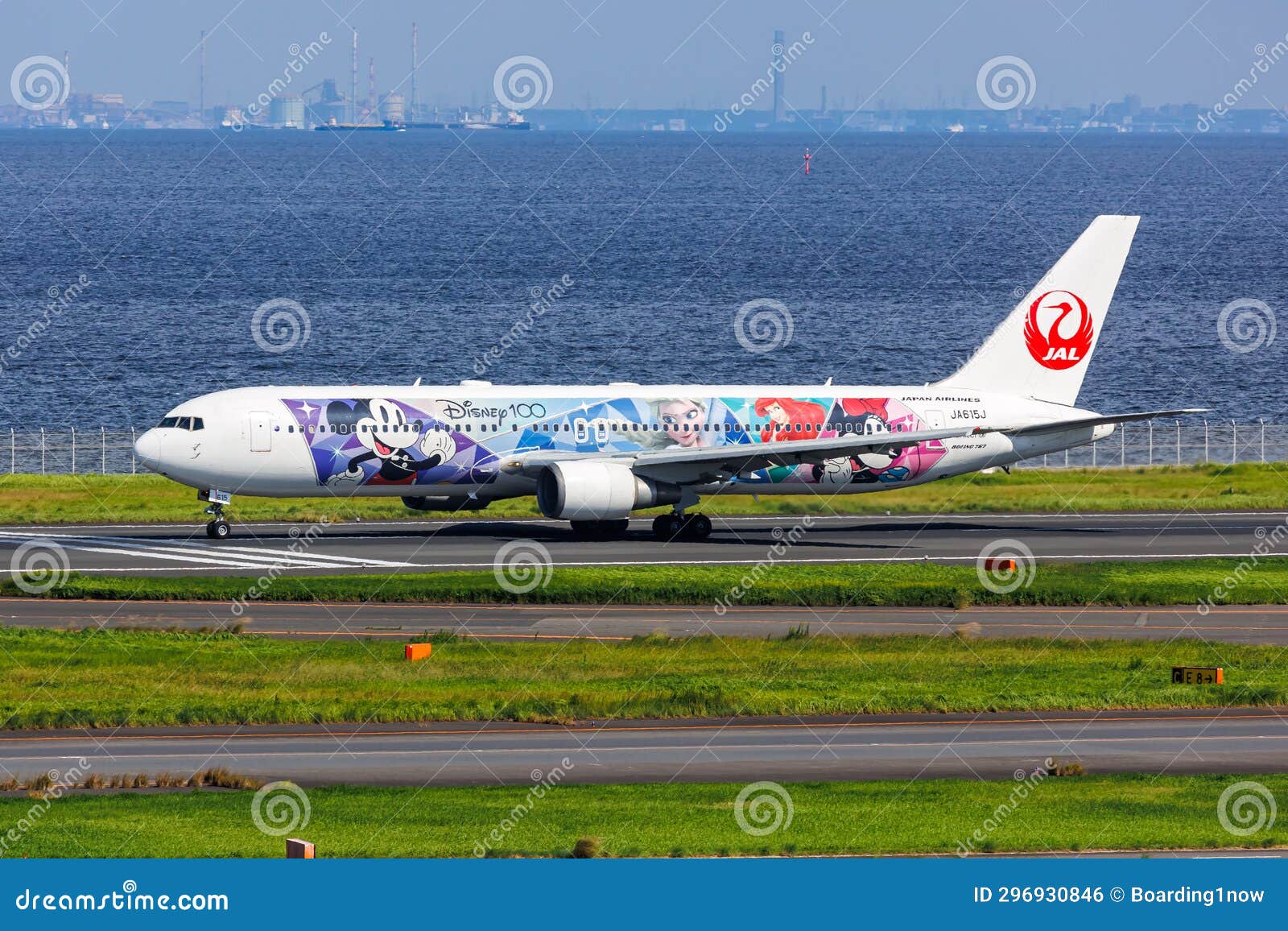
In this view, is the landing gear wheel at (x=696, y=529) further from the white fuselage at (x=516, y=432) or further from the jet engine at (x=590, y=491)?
the jet engine at (x=590, y=491)

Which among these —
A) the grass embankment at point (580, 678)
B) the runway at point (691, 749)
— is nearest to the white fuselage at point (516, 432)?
the grass embankment at point (580, 678)

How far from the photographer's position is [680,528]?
62.2 metres

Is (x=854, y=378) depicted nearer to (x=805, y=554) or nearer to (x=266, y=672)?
(x=805, y=554)

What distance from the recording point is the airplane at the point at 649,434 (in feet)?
191

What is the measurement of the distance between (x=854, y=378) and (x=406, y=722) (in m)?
87.9

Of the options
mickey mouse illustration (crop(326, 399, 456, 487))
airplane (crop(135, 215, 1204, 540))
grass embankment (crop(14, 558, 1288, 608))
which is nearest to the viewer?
grass embankment (crop(14, 558, 1288, 608))

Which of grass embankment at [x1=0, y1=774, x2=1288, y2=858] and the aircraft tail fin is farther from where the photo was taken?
the aircraft tail fin

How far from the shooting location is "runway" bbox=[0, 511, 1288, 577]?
56000 mm

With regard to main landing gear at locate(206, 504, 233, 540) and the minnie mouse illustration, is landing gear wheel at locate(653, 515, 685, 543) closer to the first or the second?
the minnie mouse illustration

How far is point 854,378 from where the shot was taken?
120562 millimetres

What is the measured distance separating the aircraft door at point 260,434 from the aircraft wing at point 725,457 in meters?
7.69

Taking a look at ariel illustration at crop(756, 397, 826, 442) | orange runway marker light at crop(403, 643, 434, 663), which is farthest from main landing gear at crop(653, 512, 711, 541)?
orange runway marker light at crop(403, 643, 434, 663)

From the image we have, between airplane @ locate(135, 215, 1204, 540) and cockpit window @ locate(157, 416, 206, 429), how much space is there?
115mm

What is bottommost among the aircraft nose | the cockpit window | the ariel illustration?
the aircraft nose
